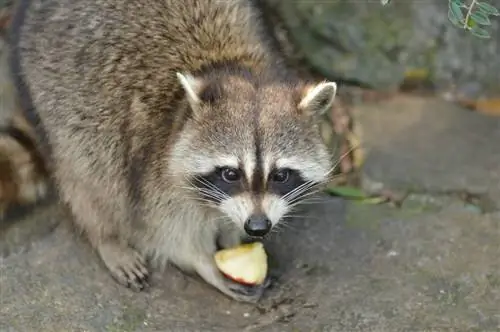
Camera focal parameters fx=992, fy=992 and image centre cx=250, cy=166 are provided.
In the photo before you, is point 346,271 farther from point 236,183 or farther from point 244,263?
point 236,183

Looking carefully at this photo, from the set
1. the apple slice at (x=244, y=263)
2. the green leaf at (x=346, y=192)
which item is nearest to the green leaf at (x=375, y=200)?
the green leaf at (x=346, y=192)

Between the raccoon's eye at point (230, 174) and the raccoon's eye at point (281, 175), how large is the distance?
115 millimetres

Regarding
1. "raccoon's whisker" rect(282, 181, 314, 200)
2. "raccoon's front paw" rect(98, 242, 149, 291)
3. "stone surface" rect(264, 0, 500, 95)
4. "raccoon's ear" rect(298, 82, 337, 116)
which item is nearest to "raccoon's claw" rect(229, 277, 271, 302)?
"raccoon's front paw" rect(98, 242, 149, 291)

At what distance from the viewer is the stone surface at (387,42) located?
14.5 feet

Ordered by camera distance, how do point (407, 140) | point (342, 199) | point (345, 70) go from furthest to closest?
1. point (345, 70)
2. point (407, 140)
3. point (342, 199)

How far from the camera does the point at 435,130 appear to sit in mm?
4285

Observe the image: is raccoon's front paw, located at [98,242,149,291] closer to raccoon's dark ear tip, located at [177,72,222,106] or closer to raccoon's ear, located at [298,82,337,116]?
raccoon's dark ear tip, located at [177,72,222,106]

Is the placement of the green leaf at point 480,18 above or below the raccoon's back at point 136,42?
above

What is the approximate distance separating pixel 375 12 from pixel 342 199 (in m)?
0.97

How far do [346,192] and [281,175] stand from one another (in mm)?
873

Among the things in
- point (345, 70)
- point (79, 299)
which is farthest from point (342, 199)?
point (79, 299)

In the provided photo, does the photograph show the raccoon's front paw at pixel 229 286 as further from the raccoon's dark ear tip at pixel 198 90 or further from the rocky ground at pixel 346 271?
the raccoon's dark ear tip at pixel 198 90

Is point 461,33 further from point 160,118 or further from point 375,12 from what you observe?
point 160,118

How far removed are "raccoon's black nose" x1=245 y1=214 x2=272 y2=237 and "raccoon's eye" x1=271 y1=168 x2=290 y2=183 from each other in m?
0.15
